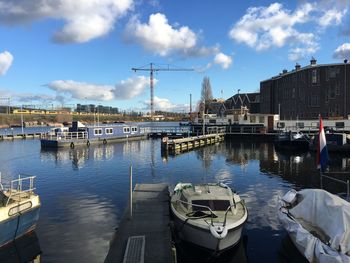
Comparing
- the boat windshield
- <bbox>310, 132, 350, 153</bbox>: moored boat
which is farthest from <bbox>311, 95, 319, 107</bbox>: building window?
the boat windshield

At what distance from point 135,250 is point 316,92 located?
290 feet

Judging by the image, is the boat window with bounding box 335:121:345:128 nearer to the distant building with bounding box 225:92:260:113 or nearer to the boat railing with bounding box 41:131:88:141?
the boat railing with bounding box 41:131:88:141

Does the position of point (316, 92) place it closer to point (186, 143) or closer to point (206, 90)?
point (186, 143)

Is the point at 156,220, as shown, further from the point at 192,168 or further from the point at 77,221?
the point at 192,168

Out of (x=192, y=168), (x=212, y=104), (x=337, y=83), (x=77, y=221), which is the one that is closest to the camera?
(x=77, y=221)

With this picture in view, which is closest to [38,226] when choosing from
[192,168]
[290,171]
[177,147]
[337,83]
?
[192,168]

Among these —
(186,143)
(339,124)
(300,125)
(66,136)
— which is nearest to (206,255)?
(186,143)

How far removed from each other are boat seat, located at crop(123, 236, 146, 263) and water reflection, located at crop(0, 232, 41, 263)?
14.9ft

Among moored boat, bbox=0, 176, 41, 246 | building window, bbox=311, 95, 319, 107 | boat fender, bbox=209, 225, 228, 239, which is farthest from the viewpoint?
building window, bbox=311, 95, 319, 107

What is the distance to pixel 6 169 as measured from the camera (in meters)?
43.0

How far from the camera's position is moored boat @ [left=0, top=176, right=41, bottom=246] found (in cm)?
1555

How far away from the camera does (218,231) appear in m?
14.2

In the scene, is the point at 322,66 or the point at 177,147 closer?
the point at 177,147

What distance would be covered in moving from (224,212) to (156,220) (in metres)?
3.44
